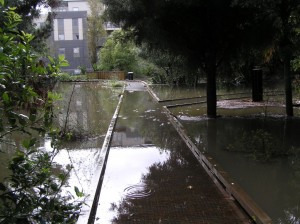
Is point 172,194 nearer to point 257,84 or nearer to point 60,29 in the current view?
point 257,84

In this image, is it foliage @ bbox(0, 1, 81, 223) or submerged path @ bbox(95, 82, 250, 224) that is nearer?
foliage @ bbox(0, 1, 81, 223)

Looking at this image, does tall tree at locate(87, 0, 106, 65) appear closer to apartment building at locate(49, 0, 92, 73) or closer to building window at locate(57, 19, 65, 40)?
apartment building at locate(49, 0, 92, 73)

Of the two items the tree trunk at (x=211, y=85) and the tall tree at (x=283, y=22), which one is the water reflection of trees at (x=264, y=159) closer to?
the tree trunk at (x=211, y=85)

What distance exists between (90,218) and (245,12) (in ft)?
29.4

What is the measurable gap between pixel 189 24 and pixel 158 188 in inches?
280

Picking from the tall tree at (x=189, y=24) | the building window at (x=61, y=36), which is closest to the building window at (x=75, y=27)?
the building window at (x=61, y=36)

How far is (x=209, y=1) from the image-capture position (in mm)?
11719

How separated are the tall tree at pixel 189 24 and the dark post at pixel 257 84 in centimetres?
416

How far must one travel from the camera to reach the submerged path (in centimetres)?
507

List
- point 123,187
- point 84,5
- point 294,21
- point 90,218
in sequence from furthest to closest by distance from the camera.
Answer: point 84,5 → point 294,21 → point 123,187 → point 90,218

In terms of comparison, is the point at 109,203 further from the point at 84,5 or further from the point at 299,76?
the point at 84,5

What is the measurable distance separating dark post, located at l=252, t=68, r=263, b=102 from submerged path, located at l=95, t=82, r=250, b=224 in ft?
25.0

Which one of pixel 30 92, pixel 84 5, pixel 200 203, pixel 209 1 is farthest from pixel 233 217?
pixel 84 5

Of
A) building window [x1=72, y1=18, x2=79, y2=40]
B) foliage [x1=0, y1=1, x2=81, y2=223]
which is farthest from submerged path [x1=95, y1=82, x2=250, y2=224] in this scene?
building window [x1=72, y1=18, x2=79, y2=40]
